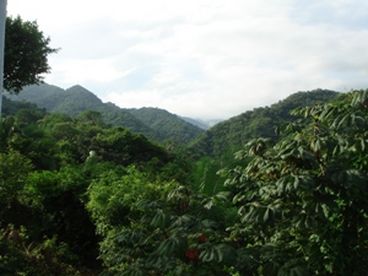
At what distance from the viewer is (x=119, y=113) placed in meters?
53.9

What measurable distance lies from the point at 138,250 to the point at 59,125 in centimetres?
2575

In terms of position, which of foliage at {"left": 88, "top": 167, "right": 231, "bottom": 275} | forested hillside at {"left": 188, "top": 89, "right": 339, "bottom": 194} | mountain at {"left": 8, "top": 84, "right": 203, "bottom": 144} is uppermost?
mountain at {"left": 8, "top": 84, "right": 203, "bottom": 144}

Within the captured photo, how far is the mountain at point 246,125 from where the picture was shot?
35.2 metres

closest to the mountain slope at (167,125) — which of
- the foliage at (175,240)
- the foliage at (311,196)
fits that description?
the foliage at (175,240)

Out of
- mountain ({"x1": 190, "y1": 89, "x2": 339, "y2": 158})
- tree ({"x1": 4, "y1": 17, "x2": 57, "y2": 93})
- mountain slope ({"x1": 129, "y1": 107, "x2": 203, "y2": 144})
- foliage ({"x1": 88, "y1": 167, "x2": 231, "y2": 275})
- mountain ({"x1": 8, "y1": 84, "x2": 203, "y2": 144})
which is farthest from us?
mountain slope ({"x1": 129, "y1": 107, "x2": 203, "y2": 144})

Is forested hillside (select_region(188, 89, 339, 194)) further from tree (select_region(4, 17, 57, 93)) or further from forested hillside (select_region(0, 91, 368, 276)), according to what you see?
forested hillside (select_region(0, 91, 368, 276))

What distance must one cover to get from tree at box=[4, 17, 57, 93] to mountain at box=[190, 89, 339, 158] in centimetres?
2047

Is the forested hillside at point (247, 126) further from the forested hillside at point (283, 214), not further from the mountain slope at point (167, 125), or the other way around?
the forested hillside at point (283, 214)

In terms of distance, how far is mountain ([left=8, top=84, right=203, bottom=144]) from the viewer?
50.9 meters

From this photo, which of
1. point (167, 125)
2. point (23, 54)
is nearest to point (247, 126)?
point (167, 125)

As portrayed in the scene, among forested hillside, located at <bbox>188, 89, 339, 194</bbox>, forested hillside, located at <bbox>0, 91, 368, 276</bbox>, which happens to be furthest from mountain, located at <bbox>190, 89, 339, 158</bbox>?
forested hillside, located at <bbox>0, 91, 368, 276</bbox>

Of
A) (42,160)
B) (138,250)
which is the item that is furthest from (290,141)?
(42,160)

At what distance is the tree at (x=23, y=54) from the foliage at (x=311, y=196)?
1190cm

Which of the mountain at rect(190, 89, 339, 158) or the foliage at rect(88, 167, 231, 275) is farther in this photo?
the mountain at rect(190, 89, 339, 158)
